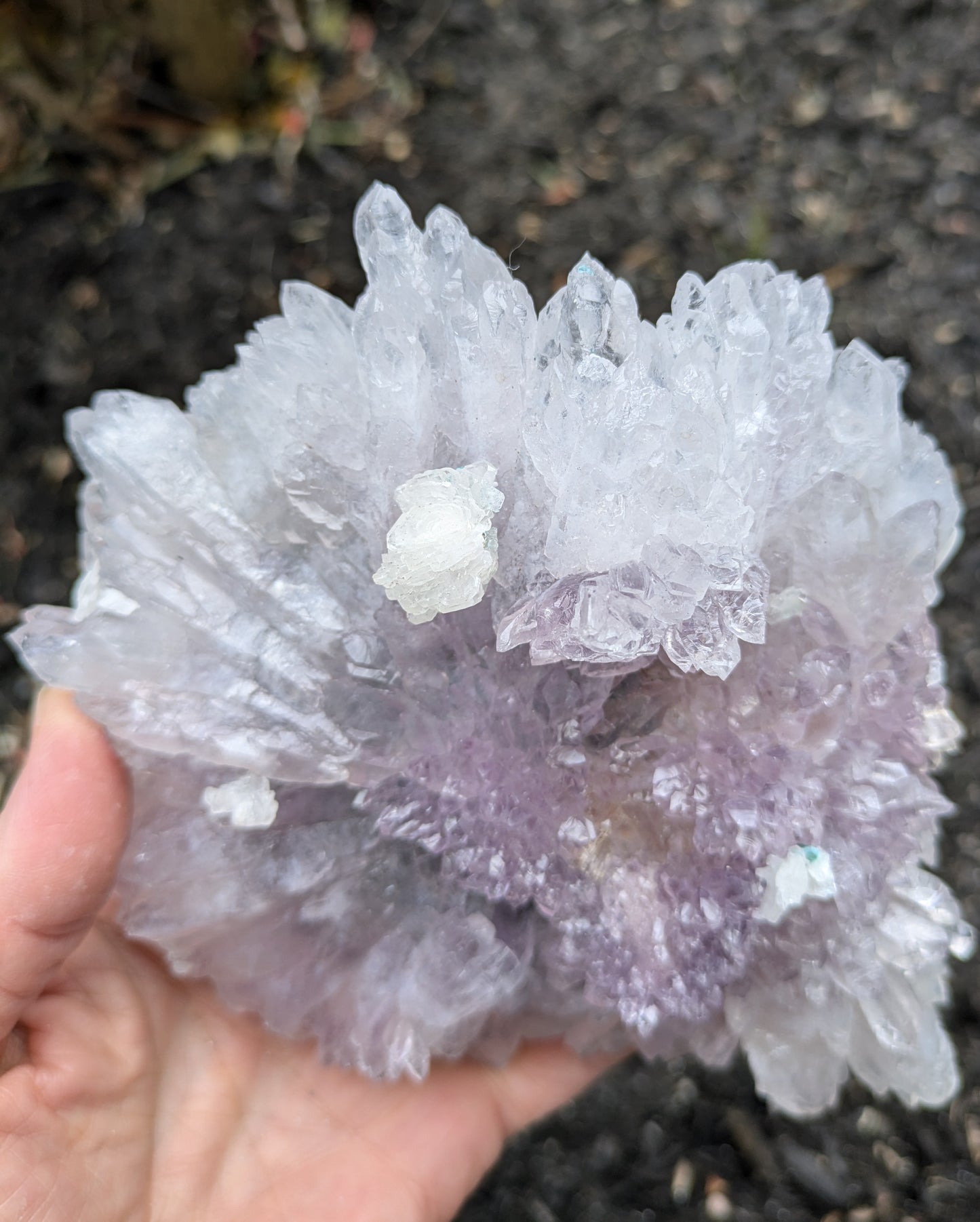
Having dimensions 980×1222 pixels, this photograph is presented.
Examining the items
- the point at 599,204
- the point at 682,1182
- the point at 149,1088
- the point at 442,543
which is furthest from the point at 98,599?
the point at 599,204

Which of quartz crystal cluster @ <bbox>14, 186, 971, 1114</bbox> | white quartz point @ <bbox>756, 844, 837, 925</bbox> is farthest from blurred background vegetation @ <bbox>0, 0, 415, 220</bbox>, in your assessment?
white quartz point @ <bbox>756, 844, 837, 925</bbox>

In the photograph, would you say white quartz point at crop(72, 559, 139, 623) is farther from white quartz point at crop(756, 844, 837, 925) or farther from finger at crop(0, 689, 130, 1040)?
white quartz point at crop(756, 844, 837, 925)

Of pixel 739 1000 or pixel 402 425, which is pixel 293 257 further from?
pixel 739 1000

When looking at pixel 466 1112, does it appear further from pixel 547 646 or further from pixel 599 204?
pixel 599 204

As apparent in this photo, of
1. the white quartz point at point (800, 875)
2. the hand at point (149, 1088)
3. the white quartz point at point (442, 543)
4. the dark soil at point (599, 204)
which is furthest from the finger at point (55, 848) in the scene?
the dark soil at point (599, 204)

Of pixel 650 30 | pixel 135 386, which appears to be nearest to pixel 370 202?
pixel 135 386

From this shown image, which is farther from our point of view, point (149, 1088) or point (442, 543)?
point (149, 1088)

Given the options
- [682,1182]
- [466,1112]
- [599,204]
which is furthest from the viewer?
[599,204]
